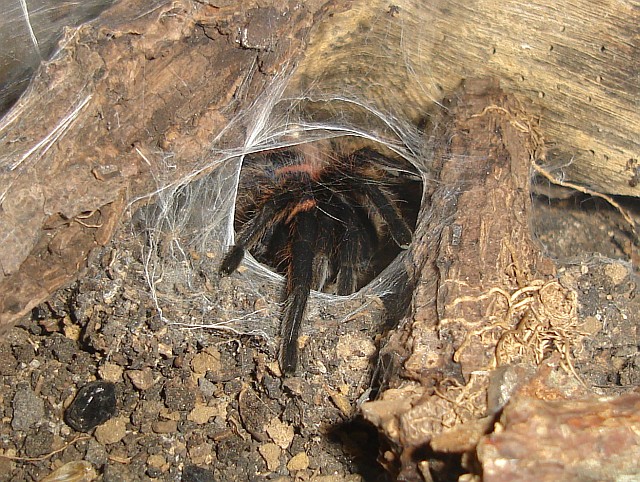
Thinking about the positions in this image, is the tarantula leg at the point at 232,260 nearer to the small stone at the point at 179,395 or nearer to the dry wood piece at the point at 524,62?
the small stone at the point at 179,395

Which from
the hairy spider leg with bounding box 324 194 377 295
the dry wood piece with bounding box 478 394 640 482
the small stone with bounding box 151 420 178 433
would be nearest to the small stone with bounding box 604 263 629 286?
the hairy spider leg with bounding box 324 194 377 295

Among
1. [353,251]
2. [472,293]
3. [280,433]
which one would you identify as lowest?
[280,433]

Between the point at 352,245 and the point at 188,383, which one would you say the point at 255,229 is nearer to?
the point at 352,245

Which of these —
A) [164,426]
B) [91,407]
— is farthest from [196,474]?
[91,407]

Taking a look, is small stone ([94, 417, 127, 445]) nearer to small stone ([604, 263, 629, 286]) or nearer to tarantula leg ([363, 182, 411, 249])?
tarantula leg ([363, 182, 411, 249])

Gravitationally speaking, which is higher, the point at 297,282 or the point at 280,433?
the point at 297,282

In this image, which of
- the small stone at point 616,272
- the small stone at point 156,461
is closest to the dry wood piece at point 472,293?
the small stone at point 616,272

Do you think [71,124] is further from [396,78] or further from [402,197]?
[402,197]

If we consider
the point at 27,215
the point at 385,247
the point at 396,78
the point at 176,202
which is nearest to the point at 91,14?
the point at 27,215
